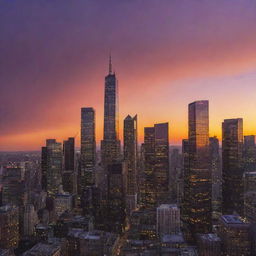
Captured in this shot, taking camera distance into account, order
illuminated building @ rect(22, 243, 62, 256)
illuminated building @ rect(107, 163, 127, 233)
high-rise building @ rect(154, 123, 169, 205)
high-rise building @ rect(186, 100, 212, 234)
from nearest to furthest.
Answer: illuminated building @ rect(22, 243, 62, 256) < high-rise building @ rect(186, 100, 212, 234) < illuminated building @ rect(107, 163, 127, 233) < high-rise building @ rect(154, 123, 169, 205)

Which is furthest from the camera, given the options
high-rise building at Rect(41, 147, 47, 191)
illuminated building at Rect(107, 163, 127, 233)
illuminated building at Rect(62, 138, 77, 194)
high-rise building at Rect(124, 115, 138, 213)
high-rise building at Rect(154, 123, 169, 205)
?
high-rise building at Rect(41, 147, 47, 191)

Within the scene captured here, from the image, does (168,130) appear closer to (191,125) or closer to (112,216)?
(191,125)

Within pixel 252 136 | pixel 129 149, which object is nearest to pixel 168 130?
pixel 129 149

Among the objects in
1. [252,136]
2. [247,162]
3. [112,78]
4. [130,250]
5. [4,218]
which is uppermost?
[112,78]

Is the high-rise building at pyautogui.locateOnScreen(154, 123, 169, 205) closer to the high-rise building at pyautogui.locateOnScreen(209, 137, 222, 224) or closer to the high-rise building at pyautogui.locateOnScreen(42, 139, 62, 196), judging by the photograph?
the high-rise building at pyautogui.locateOnScreen(209, 137, 222, 224)

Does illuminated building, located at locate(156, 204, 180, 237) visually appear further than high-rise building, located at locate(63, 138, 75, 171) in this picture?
No

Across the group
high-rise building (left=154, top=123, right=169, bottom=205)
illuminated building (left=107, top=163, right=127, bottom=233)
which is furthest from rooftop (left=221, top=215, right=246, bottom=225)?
high-rise building (left=154, top=123, right=169, bottom=205)
